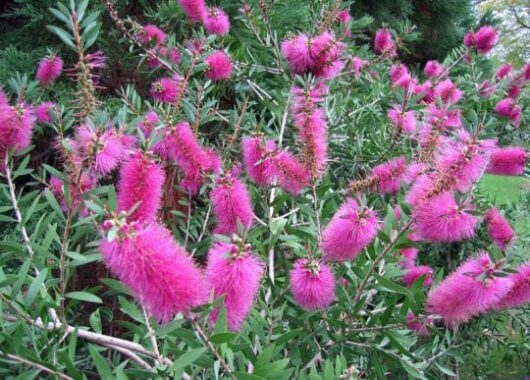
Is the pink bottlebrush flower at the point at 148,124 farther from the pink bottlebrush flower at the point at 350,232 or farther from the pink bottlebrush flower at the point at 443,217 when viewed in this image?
the pink bottlebrush flower at the point at 443,217

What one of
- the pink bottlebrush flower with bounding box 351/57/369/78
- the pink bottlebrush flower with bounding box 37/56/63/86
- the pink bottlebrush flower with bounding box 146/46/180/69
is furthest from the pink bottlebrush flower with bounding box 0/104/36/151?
the pink bottlebrush flower with bounding box 351/57/369/78

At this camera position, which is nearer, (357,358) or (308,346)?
(308,346)

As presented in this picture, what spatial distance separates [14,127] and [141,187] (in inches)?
15.7

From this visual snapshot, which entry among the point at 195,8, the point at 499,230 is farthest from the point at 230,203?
the point at 195,8

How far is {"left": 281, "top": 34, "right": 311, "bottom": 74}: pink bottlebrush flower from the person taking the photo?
4.82 feet

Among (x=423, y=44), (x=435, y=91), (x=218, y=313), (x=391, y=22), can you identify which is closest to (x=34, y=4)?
(x=435, y=91)

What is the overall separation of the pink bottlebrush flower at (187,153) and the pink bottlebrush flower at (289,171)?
16 cm

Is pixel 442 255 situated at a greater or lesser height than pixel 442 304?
lesser

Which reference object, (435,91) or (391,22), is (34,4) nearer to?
(435,91)

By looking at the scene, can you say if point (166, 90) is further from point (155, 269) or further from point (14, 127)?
point (155, 269)

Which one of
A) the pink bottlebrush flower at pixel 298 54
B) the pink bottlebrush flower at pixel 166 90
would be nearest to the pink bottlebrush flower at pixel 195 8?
the pink bottlebrush flower at pixel 166 90

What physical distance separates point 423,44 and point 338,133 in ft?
19.7

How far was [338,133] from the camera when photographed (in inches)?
87.3

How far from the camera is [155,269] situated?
636 millimetres
